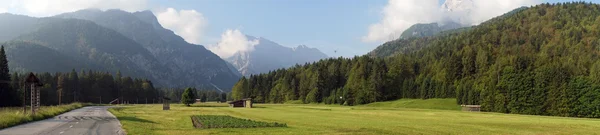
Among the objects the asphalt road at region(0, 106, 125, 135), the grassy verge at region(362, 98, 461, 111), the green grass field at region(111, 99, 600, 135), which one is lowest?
the grassy verge at region(362, 98, 461, 111)

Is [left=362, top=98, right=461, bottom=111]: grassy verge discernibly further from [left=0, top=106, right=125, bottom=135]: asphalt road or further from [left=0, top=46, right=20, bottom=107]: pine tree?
[left=0, top=106, right=125, bottom=135]: asphalt road

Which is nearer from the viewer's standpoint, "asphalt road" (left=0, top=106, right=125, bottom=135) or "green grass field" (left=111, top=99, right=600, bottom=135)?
"asphalt road" (left=0, top=106, right=125, bottom=135)

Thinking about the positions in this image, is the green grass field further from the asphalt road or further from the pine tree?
the pine tree

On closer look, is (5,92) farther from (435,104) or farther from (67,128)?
(435,104)

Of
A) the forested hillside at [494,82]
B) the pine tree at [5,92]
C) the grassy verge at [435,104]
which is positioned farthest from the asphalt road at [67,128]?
the grassy verge at [435,104]

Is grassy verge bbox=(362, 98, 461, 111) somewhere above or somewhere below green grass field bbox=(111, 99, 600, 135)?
below

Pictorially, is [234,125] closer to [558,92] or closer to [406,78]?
[558,92]

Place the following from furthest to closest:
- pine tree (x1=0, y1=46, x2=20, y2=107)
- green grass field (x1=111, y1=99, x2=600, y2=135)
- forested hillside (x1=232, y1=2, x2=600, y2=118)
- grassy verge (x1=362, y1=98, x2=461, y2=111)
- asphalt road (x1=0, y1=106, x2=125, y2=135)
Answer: grassy verge (x1=362, y1=98, x2=461, y2=111), pine tree (x1=0, y1=46, x2=20, y2=107), forested hillside (x1=232, y1=2, x2=600, y2=118), green grass field (x1=111, y1=99, x2=600, y2=135), asphalt road (x1=0, y1=106, x2=125, y2=135)

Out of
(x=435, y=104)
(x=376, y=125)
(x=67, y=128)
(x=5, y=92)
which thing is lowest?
(x=435, y=104)

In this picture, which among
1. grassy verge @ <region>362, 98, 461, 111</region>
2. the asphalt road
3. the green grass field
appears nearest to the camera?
the asphalt road

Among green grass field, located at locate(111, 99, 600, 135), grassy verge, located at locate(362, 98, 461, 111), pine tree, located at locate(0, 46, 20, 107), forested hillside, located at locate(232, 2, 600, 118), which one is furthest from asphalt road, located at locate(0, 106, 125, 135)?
grassy verge, located at locate(362, 98, 461, 111)

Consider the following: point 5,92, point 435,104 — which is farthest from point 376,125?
point 5,92

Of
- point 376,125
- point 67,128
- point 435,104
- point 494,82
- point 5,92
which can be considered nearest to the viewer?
point 67,128

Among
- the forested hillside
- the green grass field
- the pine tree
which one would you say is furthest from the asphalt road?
the forested hillside
